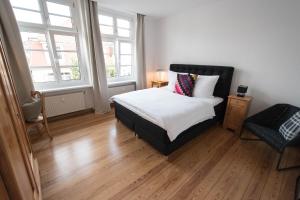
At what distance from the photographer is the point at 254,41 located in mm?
2459

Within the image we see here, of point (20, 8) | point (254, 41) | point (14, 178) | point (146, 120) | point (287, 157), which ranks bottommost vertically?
point (287, 157)

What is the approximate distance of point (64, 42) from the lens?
116 inches

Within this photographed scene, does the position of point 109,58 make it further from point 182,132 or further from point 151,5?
point 182,132

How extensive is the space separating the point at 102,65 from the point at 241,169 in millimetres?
3165

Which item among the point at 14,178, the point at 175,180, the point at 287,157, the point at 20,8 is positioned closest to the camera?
the point at 14,178

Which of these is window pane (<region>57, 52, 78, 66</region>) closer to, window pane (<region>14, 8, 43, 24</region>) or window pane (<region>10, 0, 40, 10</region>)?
window pane (<region>14, 8, 43, 24</region>)

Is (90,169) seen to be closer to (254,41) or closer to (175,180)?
(175,180)

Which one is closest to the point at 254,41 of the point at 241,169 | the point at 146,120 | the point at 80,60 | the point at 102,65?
the point at 241,169

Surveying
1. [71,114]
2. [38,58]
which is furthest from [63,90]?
[38,58]

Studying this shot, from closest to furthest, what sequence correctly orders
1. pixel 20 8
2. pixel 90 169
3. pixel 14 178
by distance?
1. pixel 14 178
2. pixel 90 169
3. pixel 20 8

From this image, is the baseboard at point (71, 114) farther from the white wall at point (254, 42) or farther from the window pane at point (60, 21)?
the white wall at point (254, 42)

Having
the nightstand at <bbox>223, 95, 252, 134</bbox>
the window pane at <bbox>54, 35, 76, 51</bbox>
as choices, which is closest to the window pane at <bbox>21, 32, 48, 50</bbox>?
the window pane at <bbox>54, 35, 76, 51</bbox>

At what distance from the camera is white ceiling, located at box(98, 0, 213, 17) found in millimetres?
2869

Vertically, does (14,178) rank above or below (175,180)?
above
